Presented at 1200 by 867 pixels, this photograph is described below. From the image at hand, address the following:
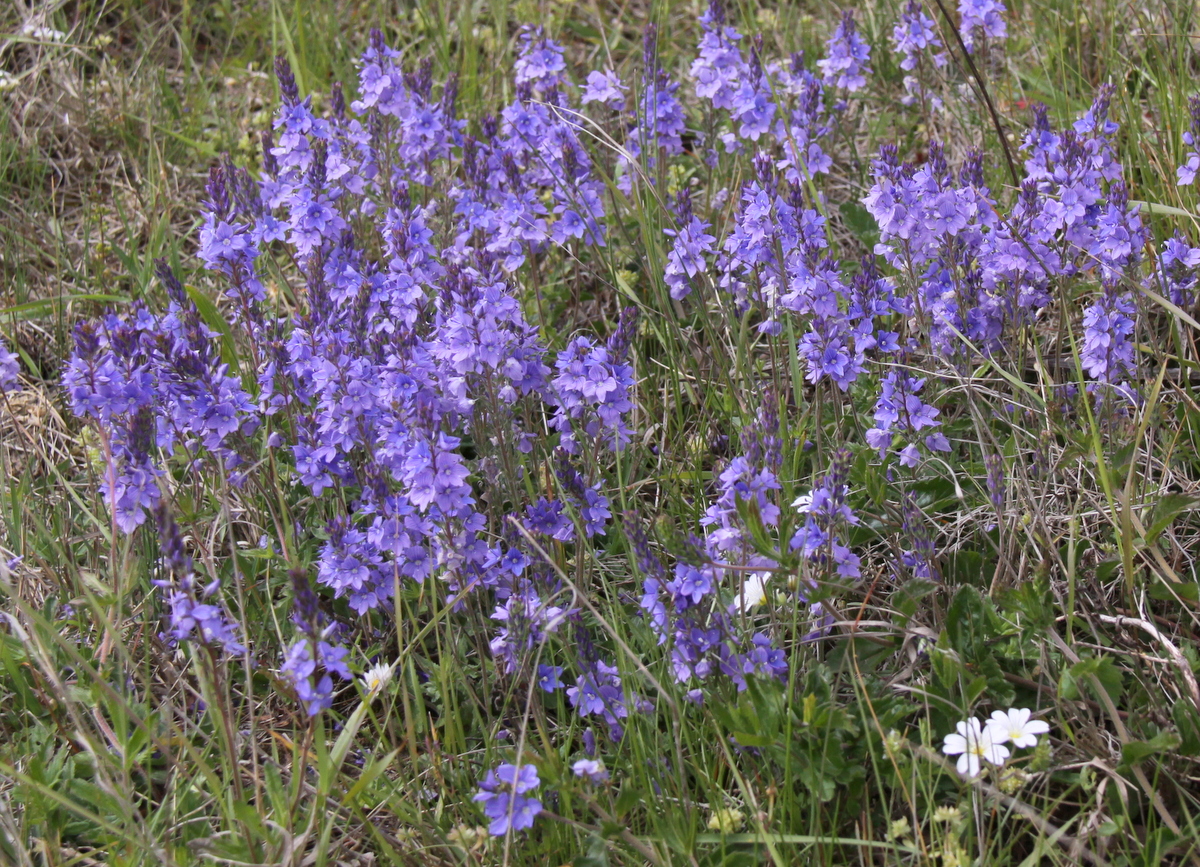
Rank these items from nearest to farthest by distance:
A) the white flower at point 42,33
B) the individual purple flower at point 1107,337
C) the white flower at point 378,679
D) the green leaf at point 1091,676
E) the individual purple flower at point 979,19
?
the green leaf at point 1091,676 < the white flower at point 378,679 < the individual purple flower at point 1107,337 < the individual purple flower at point 979,19 < the white flower at point 42,33

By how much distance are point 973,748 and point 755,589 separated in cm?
65

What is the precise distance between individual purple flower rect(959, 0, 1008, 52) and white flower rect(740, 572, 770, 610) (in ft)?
8.02

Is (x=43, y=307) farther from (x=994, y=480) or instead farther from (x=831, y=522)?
(x=994, y=480)

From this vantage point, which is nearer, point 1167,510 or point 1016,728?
point 1016,728

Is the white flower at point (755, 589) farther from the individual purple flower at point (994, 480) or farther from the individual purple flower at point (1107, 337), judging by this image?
the individual purple flower at point (1107, 337)

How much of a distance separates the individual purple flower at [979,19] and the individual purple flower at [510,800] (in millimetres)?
3206

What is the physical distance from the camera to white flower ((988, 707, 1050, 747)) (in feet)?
7.55

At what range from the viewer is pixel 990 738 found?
2328mm

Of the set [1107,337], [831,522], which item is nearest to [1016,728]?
[831,522]

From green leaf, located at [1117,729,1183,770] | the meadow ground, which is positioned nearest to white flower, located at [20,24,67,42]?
the meadow ground

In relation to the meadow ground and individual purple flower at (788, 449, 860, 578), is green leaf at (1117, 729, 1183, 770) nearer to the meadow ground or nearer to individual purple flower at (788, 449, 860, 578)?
the meadow ground

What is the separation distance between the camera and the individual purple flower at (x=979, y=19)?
419 centimetres

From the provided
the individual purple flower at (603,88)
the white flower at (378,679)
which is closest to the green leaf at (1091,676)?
the white flower at (378,679)

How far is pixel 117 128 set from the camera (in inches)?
202
